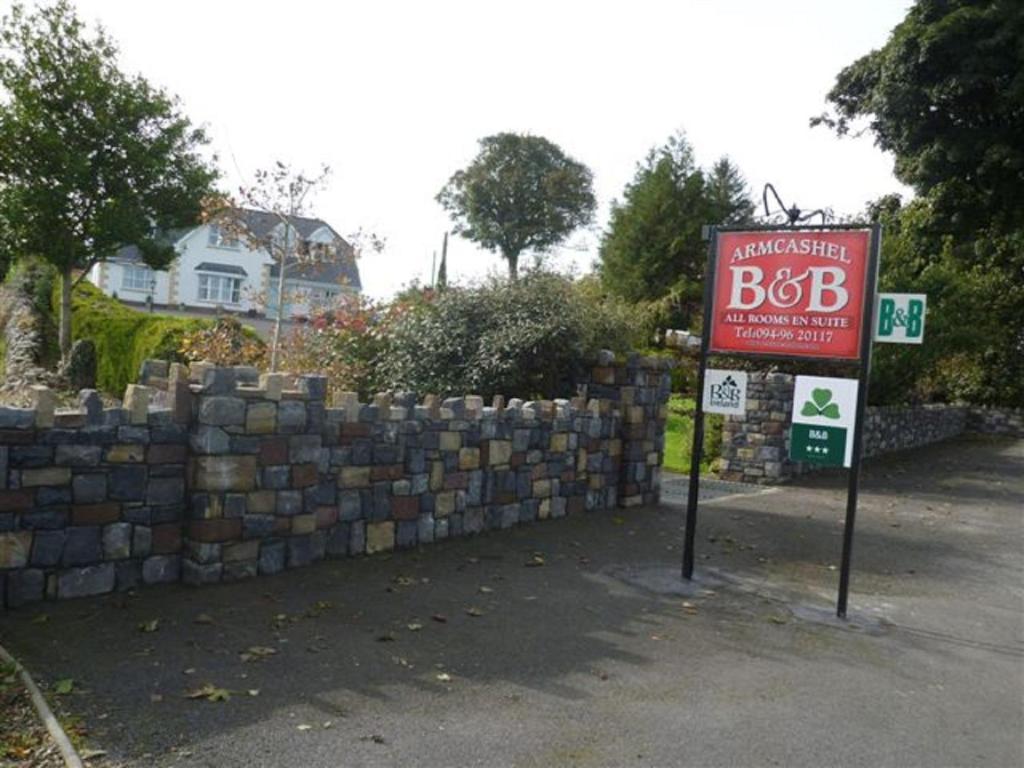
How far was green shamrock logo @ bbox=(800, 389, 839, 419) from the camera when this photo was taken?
7.13 meters

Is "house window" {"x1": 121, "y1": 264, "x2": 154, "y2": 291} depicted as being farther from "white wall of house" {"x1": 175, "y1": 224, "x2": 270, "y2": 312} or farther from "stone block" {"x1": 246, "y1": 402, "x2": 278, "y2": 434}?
"stone block" {"x1": 246, "y1": 402, "x2": 278, "y2": 434}

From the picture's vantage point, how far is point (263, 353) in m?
14.1

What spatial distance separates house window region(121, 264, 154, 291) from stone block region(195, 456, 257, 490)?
5360cm

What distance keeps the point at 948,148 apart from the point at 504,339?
1697 centimetres

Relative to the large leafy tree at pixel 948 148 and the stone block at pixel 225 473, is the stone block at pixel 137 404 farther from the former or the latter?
the large leafy tree at pixel 948 148

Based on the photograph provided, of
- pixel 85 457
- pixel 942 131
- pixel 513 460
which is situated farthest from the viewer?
pixel 942 131

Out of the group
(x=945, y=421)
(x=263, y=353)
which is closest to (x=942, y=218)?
(x=945, y=421)

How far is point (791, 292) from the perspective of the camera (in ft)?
24.6

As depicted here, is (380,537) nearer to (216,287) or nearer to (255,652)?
(255,652)

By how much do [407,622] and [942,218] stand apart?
76.0 ft

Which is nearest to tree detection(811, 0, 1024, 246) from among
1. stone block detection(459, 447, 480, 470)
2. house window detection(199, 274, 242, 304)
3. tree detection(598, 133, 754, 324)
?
tree detection(598, 133, 754, 324)

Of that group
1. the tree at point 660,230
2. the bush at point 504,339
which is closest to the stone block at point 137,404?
the bush at point 504,339

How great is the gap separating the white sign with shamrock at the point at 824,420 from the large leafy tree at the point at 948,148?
40.6 feet

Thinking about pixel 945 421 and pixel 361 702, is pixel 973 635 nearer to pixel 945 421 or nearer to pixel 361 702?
pixel 361 702
